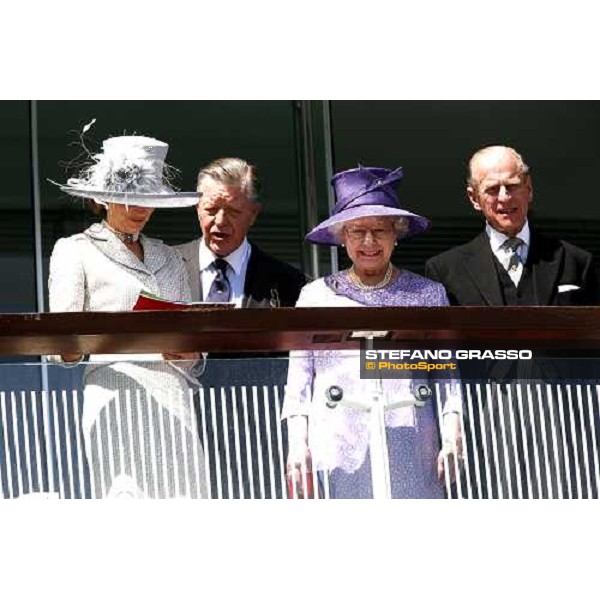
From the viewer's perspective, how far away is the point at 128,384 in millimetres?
9820

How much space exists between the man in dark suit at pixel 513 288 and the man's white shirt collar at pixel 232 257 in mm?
782

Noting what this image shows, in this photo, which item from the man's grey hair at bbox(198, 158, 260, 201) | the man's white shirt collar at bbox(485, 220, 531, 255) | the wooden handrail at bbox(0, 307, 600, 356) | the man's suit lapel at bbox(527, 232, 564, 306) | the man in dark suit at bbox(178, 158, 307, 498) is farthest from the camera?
the man's white shirt collar at bbox(485, 220, 531, 255)

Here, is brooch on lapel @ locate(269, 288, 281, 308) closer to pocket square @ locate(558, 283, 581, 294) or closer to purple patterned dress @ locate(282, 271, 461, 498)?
purple patterned dress @ locate(282, 271, 461, 498)

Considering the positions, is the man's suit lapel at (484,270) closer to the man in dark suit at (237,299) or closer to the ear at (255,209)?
the man in dark suit at (237,299)

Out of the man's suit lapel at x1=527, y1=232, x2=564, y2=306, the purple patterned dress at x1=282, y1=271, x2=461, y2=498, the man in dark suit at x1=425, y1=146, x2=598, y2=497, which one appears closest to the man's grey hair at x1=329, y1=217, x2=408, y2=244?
the man in dark suit at x1=425, y1=146, x2=598, y2=497

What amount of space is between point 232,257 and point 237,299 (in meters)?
0.18

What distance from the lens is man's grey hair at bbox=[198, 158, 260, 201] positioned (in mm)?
10352

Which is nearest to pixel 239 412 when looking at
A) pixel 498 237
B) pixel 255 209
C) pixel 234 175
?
pixel 255 209

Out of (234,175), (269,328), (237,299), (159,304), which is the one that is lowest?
(269,328)

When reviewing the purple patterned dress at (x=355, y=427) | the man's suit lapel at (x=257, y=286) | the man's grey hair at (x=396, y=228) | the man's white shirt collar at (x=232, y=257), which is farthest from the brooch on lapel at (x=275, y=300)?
the purple patterned dress at (x=355, y=427)

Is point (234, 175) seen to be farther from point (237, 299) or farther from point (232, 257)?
point (237, 299)
